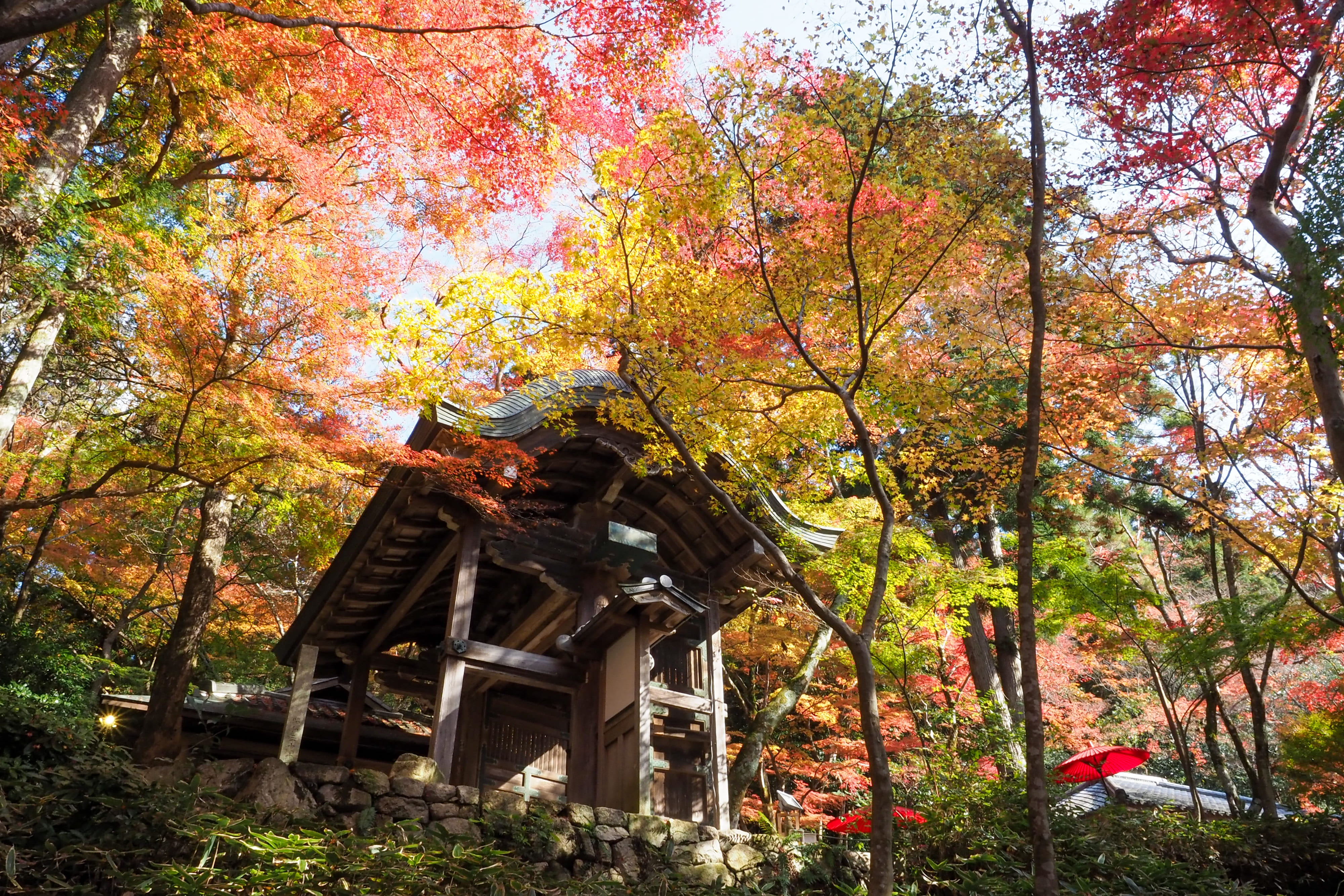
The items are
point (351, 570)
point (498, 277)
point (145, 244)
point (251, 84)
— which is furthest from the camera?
point (498, 277)

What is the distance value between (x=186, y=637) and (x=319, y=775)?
574 centimetres

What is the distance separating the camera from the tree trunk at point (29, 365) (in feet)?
24.9

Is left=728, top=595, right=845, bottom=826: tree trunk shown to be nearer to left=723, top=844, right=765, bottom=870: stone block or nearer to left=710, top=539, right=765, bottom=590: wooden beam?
left=710, top=539, right=765, bottom=590: wooden beam

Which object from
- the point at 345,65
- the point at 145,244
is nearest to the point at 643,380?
the point at 145,244

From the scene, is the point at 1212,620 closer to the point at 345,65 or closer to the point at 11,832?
the point at 11,832

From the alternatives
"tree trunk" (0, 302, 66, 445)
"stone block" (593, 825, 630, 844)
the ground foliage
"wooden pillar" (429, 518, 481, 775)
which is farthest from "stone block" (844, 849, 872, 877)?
"tree trunk" (0, 302, 66, 445)

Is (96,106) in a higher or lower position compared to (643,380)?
higher

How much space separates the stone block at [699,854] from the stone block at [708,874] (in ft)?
0.14

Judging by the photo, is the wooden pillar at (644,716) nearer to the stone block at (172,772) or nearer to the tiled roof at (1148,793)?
the stone block at (172,772)

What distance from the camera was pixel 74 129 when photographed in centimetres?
732

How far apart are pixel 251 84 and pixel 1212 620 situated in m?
14.5

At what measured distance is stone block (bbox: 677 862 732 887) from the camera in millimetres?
6984

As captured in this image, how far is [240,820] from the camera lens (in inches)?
186

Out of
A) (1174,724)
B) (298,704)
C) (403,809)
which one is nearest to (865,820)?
(403,809)
